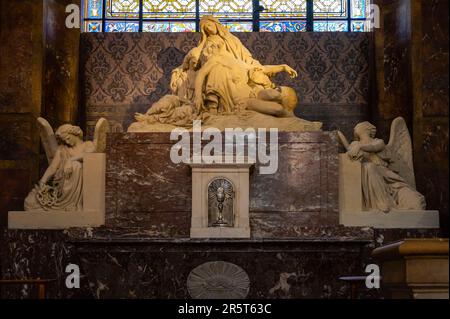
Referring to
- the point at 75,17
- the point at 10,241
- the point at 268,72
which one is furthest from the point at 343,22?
the point at 10,241

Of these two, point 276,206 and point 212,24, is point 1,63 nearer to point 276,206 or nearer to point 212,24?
point 212,24

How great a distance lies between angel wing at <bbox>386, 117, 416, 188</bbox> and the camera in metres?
10.5

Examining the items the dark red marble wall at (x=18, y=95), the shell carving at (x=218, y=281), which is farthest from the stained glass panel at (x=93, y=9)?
the shell carving at (x=218, y=281)

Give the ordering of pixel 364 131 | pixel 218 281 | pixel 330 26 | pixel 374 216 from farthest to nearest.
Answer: pixel 330 26 < pixel 364 131 < pixel 374 216 < pixel 218 281

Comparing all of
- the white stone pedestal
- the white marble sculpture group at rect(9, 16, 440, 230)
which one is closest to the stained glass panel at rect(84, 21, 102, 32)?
the white marble sculpture group at rect(9, 16, 440, 230)

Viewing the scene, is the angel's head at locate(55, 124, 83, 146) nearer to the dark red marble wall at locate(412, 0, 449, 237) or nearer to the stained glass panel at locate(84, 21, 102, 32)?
the stained glass panel at locate(84, 21, 102, 32)

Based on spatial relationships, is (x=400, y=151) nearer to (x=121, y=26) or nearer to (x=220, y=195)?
(x=220, y=195)

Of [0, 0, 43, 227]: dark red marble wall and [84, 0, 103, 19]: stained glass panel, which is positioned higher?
[84, 0, 103, 19]: stained glass panel

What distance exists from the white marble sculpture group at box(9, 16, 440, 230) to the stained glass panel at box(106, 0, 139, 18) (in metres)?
2.95

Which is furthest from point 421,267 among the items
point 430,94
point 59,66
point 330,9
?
point 330,9

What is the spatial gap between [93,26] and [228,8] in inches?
80.9

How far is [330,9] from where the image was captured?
1362 centimetres

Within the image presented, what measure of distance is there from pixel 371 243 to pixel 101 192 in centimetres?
303

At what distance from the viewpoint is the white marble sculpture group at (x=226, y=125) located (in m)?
10.2
